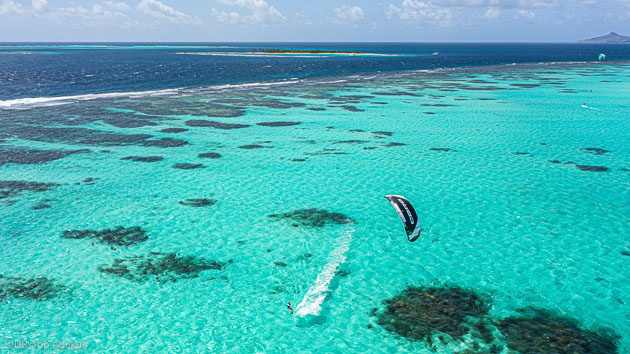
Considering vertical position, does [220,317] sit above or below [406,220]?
below

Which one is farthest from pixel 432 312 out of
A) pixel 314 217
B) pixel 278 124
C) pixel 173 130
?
pixel 173 130

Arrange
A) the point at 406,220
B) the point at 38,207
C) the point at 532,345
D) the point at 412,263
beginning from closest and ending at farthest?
the point at 532,345, the point at 406,220, the point at 412,263, the point at 38,207

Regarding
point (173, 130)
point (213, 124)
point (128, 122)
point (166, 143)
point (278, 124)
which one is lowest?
point (166, 143)

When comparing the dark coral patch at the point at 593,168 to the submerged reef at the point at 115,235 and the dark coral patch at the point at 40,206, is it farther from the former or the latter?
the dark coral patch at the point at 40,206

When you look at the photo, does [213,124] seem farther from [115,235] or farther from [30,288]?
[30,288]

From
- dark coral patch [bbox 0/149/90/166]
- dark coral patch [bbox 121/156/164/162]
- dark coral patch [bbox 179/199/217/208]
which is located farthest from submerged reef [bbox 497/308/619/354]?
dark coral patch [bbox 0/149/90/166]

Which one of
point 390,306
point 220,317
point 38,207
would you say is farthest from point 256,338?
point 38,207

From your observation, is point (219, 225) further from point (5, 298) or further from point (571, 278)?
point (571, 278)
